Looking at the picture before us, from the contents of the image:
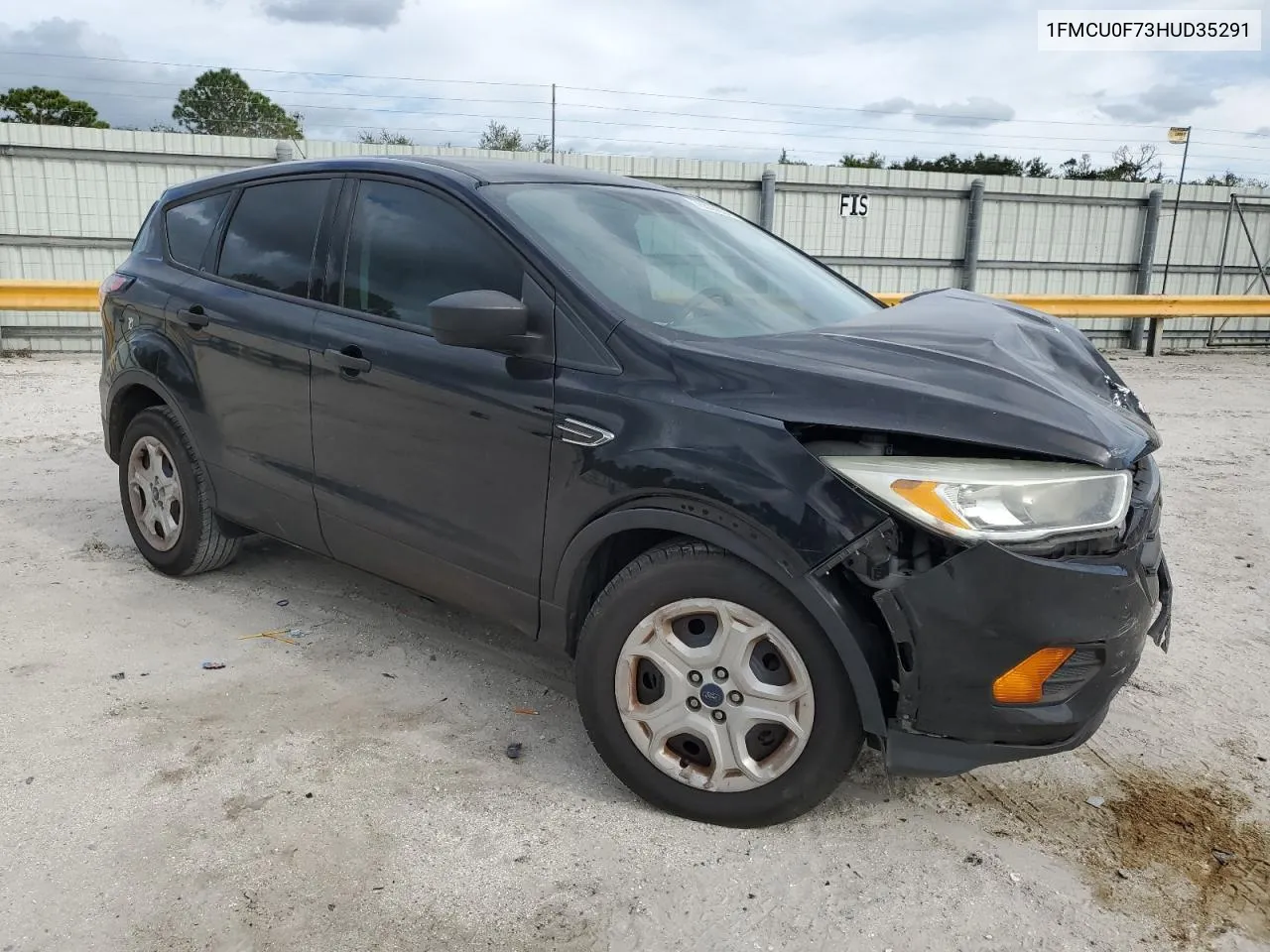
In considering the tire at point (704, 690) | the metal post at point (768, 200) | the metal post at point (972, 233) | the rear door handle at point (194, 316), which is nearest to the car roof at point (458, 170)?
the rear door handle at point (194, 316)

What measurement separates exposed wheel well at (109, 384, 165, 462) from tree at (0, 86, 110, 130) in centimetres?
4604

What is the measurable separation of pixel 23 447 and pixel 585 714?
19.6ft

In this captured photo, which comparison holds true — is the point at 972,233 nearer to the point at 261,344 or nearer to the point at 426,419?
the point at 261,344

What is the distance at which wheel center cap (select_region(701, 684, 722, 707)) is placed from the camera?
258 cm

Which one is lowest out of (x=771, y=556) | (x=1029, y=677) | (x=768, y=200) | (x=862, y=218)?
(x=1029, y=677)

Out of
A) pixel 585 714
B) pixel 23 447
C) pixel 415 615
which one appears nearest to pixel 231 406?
pixel 415 615

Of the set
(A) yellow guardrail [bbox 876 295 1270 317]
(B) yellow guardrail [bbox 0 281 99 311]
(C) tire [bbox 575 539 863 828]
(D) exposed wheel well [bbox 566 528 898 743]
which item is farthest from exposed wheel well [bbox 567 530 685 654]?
(A) yellow guardrail [bbox 876 295 1270 317]

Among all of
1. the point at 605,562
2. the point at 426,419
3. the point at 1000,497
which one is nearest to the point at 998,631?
the point at 1000,497

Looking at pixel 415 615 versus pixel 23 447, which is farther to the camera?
pixel 23 447

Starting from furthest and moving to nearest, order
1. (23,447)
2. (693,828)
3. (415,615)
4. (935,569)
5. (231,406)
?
(23,447) → (415,615) → (231,406) → (693,828) → (935,569)

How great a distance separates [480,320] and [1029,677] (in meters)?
1.68

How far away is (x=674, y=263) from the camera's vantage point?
3.23 m

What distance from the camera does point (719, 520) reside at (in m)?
2.49

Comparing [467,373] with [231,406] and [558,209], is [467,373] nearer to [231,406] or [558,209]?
[558,209]
